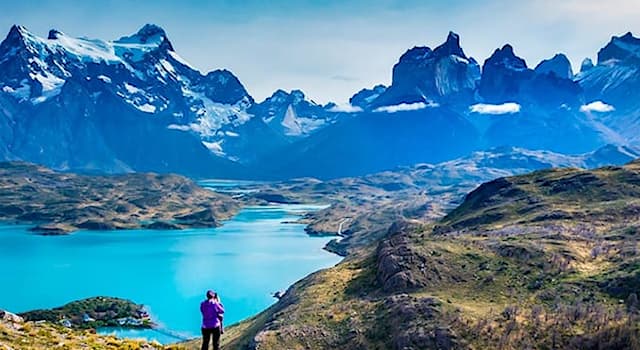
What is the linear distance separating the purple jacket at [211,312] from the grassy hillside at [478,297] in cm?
6069

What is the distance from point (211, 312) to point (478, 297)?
82.3m

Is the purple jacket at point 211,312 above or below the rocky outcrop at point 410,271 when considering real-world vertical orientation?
above

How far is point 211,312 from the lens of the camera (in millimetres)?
38062

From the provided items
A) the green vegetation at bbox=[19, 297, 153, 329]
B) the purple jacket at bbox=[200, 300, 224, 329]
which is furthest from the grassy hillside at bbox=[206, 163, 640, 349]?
the purple jacket at bbox=[200, 300, 224, 329]

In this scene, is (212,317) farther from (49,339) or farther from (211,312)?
(49,339)

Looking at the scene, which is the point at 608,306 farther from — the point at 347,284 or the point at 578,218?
the point at 578,218

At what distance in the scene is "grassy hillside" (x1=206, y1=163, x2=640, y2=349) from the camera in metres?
91.8

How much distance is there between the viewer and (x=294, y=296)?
139m

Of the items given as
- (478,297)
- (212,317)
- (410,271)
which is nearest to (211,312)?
(212,317)

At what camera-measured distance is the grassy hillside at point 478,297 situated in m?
91.8

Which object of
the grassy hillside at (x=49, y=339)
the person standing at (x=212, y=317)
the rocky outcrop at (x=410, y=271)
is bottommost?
the rocky outcrop at (x=410, y=271)

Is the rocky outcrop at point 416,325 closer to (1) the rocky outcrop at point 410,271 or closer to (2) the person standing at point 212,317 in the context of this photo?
(1) the rocky outcrop at point 410,271

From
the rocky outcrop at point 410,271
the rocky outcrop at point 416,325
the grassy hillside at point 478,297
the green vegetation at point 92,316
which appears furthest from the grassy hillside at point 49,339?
the green vegetation at point 92,316

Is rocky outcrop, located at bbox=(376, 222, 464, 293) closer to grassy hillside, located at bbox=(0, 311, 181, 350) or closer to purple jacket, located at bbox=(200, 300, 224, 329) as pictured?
grassy hillside, located at bbox=(0, 311, 181, 350)
